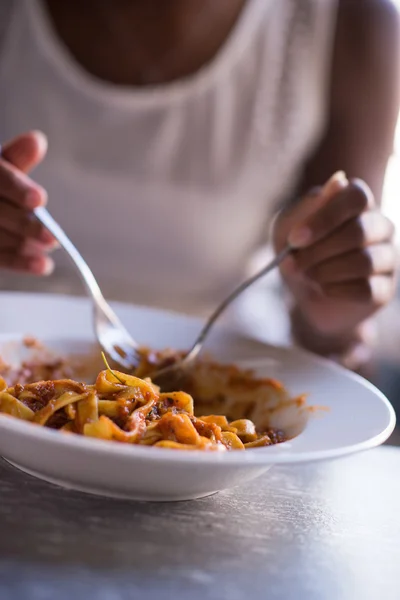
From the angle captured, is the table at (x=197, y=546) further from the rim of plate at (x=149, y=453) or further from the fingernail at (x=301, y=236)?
the fingernail at (x=301, y=236)

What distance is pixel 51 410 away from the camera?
771 millimetres

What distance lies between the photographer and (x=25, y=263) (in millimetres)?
1246

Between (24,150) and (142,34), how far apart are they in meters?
0.91

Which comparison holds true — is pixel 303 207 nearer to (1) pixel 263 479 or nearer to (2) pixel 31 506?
(1) pixel 263 479

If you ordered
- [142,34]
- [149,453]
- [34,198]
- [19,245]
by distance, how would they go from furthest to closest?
[142,34] → [19,245] → [34,198] → [149,453]

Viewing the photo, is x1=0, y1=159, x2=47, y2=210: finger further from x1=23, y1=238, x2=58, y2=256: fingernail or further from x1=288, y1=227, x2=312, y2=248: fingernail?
x1=288, y1=227, x2=312, y2=248: fingernail

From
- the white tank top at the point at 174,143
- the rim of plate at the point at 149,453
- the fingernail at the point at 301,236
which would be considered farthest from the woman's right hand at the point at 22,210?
the white tank top at the point at 174,143

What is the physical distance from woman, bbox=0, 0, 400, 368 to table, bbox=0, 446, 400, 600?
955 millimetres

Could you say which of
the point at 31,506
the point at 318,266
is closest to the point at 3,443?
the point at 31,506

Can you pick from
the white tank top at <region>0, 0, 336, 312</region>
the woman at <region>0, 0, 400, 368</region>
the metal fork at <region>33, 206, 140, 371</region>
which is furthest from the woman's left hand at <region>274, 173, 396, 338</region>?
the white tank top at <region>0, 0, 336, 312</region>

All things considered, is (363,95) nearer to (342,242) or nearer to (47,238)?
(342,242)

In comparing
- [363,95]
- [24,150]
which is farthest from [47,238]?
[363,95]

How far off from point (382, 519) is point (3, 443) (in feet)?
1.40

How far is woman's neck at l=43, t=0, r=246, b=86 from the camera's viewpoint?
1932 millimetres
